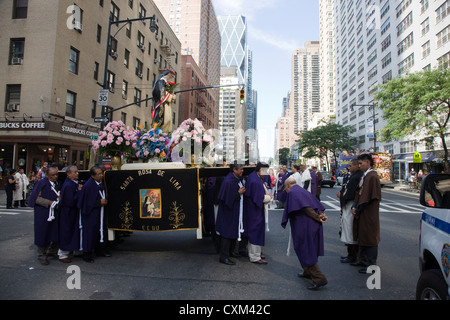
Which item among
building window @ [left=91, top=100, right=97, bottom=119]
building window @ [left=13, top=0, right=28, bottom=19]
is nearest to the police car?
building window @ [left=91, top=100, right=97, bottom=119]

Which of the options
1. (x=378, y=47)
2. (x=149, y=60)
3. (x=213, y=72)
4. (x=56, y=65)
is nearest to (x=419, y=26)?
(x=378, y=47)

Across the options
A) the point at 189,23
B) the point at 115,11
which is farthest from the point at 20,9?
the point at 189,23

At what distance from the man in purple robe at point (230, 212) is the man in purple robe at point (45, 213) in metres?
3.43

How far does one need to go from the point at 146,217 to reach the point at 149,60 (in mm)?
31689

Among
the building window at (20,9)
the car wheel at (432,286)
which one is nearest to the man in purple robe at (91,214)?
the car wheel at (432,286)

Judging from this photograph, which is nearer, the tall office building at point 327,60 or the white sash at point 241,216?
the white sash at point 241,216

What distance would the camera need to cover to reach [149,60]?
33.8 meters

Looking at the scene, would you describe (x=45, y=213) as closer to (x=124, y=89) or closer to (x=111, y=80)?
(x=111, y=80)

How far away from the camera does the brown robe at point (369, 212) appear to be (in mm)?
5211

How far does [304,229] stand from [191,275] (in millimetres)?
2147

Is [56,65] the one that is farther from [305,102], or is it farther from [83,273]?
[305,102]

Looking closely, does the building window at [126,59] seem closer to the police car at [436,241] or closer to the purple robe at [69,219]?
the purple robe at [69,219]

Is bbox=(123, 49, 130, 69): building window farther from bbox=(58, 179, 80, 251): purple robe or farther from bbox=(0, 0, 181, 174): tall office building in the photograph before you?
bbox=(58, 179, 80, 251): purple robe

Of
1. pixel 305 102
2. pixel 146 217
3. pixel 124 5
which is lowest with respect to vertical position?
pixel 146 217
